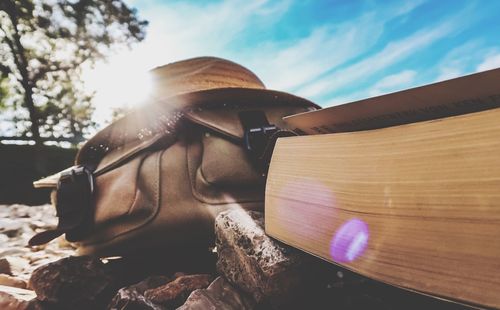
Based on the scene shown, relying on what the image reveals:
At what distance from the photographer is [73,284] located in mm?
992

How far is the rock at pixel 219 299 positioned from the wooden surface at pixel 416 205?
0.29 metres

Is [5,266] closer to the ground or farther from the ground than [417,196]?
closer to the ground

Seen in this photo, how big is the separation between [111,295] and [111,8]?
15046mm

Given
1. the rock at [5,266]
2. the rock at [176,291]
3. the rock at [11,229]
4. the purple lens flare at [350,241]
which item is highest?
the purple lens flare at [350,241]

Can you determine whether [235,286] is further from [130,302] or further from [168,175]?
[168,175]

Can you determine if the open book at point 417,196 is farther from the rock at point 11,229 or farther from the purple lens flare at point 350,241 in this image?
the rock at point 11,229

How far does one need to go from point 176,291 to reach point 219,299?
180mm

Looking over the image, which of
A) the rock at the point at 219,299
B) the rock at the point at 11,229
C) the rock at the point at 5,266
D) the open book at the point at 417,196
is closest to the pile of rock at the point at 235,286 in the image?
the rock at the point at 219,299

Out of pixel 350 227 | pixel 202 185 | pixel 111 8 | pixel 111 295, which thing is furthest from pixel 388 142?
pixel 111 8

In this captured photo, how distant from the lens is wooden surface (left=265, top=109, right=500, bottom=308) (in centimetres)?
35

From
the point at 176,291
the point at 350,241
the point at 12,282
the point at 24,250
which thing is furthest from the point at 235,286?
the point at 24,250

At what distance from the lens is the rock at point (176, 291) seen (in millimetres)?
881

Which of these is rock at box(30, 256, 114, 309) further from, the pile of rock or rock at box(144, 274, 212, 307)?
rock at box(144, 274, 212, 307)

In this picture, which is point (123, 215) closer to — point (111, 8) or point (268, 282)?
point (268, 282)
